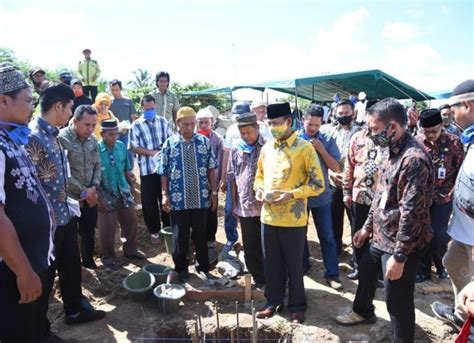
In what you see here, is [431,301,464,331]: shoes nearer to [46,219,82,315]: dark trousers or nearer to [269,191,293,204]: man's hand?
[269,191,293,204]: man's hand

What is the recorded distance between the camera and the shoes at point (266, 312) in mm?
3805

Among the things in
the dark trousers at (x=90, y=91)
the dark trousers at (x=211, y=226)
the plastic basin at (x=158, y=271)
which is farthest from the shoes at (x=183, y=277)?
the dark trousers at (x=90, y=91)

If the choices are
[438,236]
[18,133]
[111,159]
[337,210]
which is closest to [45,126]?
[18,133]

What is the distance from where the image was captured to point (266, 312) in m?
3.81

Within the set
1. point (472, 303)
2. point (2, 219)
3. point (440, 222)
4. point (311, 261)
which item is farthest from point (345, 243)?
point (2, 219)

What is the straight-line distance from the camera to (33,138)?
3.15 meters

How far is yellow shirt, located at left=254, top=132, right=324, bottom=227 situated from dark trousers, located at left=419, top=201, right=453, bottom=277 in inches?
63.3

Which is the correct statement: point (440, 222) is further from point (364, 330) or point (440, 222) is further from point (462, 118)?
point (462, 118)

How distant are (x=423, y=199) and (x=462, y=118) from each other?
734mm

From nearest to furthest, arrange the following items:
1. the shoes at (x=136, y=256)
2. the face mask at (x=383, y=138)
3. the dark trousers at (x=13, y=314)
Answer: the dark trousers at (x=13, y=314) < the face mask at (x=383, y=138) < the shoes at (x=136, y=256)

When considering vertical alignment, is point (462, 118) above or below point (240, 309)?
above

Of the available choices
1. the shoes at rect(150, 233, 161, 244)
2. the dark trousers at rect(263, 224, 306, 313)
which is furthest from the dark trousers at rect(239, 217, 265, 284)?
the shoes at rect(150, 233, 161, 244)

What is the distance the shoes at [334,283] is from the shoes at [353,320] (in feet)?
2.36

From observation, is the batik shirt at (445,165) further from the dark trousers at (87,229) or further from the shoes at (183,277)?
the dark trousers at (87,229)
